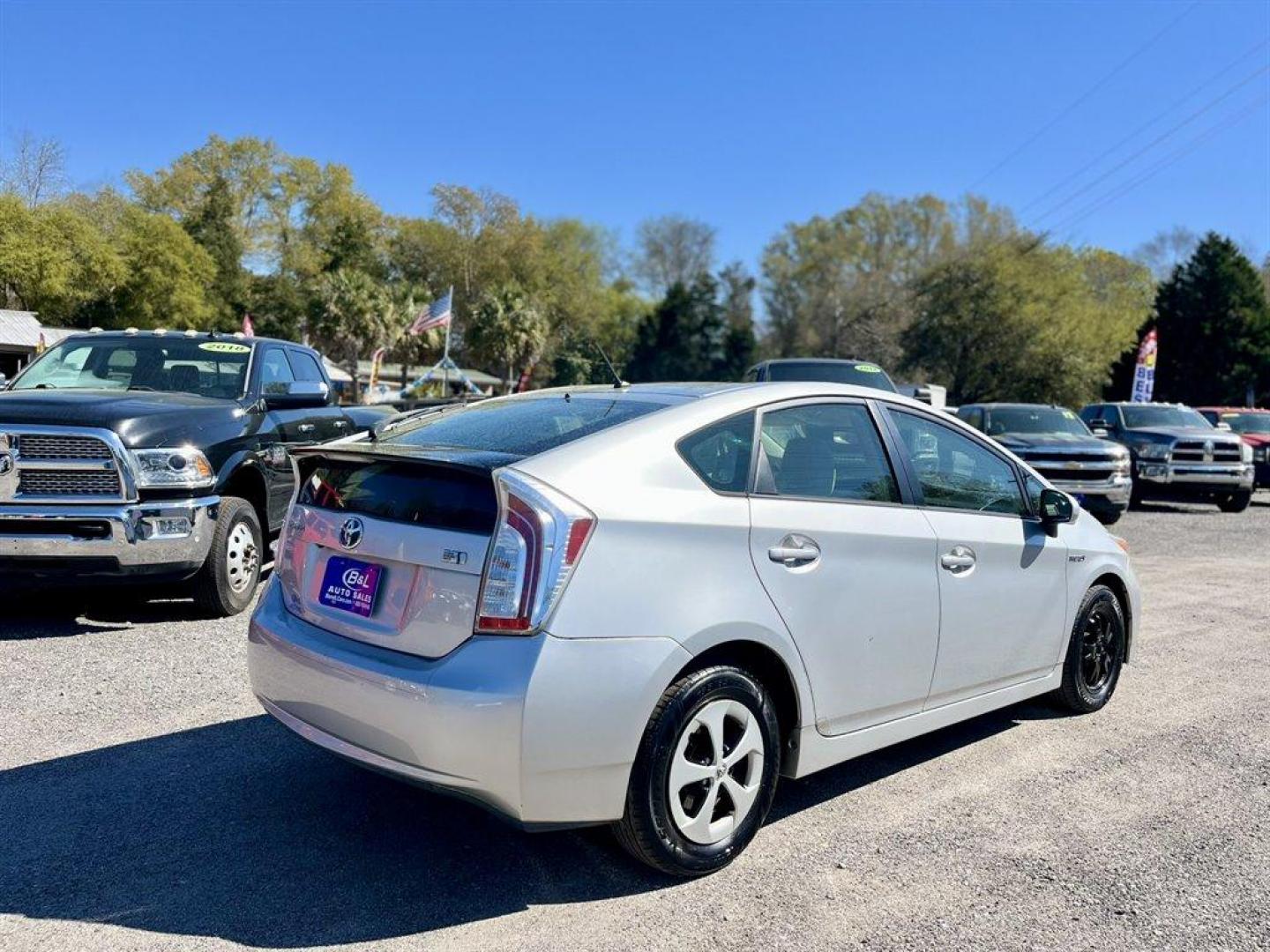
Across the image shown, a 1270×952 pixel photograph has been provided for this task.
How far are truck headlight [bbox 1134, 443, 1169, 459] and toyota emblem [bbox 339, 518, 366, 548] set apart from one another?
1616 centimetres

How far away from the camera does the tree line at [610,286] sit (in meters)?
44.5

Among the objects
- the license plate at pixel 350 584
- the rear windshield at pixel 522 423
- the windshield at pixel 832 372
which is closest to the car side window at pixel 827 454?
the rear windshield at pixel 522 423

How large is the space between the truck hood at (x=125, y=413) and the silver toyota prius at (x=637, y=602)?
110 inches

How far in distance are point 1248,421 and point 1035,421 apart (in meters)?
8.95

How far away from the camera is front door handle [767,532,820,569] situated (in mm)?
3328

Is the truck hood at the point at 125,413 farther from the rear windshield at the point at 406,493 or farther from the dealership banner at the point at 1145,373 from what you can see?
the dealership banner at the point at 1145,373

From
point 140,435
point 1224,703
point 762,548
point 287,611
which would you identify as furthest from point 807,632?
point 140,435

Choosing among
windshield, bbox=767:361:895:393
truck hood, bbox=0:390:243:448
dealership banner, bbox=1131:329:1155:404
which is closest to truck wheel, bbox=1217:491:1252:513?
windshield, bbox=767:361:895:393

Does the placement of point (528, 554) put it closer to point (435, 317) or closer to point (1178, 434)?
point (1178, 434)

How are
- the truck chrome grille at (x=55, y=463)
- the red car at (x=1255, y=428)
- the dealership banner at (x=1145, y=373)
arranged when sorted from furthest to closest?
1. the dealership banner at (x=1145, y=373)
2. the red car at (x=1255, y=428)
3. the truck chrome grille at (x=55, y=463)

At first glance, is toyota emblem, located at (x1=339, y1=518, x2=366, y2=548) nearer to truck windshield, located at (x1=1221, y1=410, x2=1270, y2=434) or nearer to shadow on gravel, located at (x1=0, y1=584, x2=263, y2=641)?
shadow on gravel, located at (x1=0, y1=584, x2=263, y2=641)

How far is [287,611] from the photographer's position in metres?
3.52

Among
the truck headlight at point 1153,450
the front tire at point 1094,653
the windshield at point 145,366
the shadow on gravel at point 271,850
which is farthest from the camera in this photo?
the truck headlight at point 1153,450

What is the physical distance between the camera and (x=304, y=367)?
28.2ft
